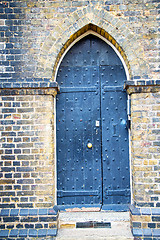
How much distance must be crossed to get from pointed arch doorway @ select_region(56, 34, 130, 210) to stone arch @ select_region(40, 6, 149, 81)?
332mm

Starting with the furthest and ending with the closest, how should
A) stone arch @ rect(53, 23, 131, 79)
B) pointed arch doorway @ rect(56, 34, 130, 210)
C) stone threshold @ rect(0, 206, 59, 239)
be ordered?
pointed arch doorway @ rect(56, 34, 130, 210) → stone arch @ rect(53, 23, 131, 79) → stone threshold @ rect(0, 206, 59, 239)

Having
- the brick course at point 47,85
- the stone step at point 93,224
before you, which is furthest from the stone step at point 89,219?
the brick course at point 47,85

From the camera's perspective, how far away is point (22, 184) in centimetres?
359

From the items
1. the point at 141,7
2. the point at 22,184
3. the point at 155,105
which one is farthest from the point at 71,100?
the point at 141,7

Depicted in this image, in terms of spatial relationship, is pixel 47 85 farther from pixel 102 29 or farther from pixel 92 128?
pixel 102 29

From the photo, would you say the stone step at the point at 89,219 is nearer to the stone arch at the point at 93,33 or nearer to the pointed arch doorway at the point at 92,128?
the pointed arch doorway at the point at 92,128

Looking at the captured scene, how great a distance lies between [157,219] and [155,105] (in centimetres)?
202

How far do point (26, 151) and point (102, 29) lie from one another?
269 cm

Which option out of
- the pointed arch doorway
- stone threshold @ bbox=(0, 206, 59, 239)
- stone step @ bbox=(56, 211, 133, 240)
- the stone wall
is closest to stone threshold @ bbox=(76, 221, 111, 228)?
stone step @ bbox=(56, 211, 133, 240)

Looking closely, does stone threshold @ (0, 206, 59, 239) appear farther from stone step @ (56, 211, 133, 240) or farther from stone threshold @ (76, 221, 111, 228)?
stone threshold @ (76, 221, 111, 228)

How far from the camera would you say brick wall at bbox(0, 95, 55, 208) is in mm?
3572

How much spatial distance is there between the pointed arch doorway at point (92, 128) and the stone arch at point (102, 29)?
332 mm

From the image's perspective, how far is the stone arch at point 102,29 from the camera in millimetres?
3609

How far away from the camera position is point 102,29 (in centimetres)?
367
